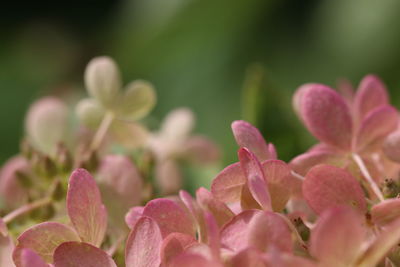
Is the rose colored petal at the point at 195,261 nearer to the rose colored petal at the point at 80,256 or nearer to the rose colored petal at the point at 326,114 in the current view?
the rose colored petal at the point at 80,256

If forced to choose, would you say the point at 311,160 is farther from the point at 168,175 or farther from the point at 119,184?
the point at 168,175

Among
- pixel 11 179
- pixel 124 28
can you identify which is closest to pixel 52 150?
pixel 11 179

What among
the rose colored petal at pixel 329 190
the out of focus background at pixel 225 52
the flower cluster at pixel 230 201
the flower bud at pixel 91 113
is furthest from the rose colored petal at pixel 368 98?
the out of focus background at pixel 225 52

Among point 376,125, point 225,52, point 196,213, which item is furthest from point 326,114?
point 225,52

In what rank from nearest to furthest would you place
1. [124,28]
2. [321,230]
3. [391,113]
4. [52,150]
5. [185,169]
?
1. [321,230]
2. [391,113]
3. [52,150]
4. [185,169]
5. [124,28]

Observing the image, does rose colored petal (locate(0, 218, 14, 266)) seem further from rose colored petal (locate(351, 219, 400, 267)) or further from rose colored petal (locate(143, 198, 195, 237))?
rose colored petal (locate(351, 219, 400, 267))

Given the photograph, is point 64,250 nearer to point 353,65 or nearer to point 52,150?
point 52,150
